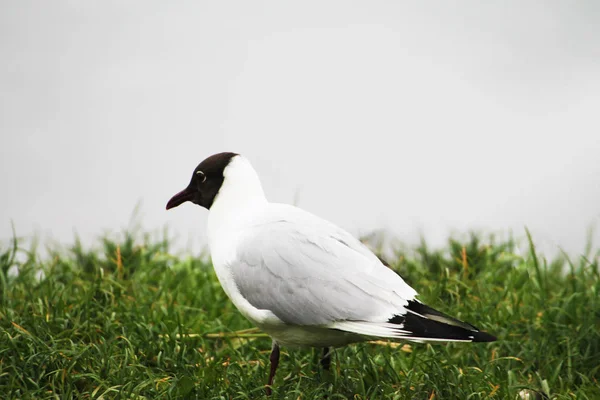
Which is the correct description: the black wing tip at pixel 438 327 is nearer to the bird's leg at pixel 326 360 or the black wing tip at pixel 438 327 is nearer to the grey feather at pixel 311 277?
the grey feather at pixel 311 277

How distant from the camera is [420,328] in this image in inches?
163

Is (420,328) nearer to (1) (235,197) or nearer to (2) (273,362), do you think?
(2) (273,362)

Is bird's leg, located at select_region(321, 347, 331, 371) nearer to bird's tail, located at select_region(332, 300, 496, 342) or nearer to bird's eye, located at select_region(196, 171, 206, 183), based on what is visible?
bird's tail, located at select_region(332, 300, 496, 342)

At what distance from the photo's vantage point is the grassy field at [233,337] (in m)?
4.70

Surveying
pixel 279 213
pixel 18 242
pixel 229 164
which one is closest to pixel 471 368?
→ pixel 279 213

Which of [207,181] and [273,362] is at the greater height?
[207,181]

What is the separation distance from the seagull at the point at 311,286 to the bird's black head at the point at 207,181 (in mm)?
245

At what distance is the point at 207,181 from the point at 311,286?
1.01m

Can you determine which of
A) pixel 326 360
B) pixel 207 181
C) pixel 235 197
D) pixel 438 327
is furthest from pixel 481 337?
pixel 207 181

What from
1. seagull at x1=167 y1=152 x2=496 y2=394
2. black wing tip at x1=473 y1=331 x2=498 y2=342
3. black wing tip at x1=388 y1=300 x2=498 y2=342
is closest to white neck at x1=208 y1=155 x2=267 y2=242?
seagull at x1=167 y1=152 x2=496 y2=394

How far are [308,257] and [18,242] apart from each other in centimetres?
281

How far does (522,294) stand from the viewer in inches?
239

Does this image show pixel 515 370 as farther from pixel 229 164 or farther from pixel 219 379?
pixel 229 164

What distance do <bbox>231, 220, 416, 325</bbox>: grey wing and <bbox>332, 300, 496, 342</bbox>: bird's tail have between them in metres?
0.04
